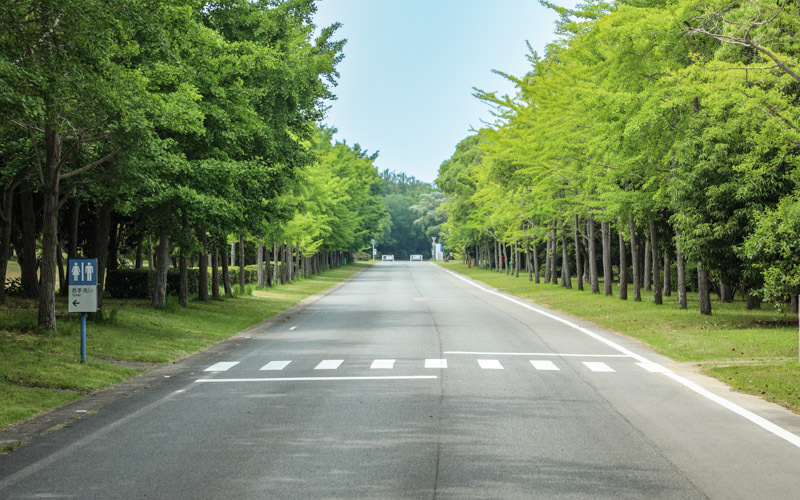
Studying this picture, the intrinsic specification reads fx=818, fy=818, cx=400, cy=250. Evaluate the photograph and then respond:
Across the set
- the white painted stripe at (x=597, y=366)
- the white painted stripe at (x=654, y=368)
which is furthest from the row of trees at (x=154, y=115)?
the white painted stripe at (x=654, y=368)

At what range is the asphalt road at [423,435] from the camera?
6434mm

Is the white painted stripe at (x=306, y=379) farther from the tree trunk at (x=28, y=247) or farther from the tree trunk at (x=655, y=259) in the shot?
the tree trunk at (x=655, y=259)

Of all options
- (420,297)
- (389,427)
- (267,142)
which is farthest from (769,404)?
(420,297)

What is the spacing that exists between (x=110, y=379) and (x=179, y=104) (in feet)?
21.9

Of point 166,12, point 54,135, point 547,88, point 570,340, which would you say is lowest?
point 570,340

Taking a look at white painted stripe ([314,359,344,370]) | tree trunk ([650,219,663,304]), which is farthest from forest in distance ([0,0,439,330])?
tree trunk ([650,219,663,304])

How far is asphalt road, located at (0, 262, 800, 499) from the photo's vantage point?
6.43 m

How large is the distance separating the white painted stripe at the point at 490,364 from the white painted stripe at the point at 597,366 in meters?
1.55

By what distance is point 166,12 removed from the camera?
13.0 meters

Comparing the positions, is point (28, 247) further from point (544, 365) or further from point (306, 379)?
point (544, 365)

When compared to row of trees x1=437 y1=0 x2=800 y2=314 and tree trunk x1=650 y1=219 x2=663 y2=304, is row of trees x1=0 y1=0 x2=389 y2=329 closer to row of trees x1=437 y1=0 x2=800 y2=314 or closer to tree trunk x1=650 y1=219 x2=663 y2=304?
row of trees x1=437 y1=0 x2=800 y2=314

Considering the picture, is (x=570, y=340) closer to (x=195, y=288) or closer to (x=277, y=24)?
(x=277, y=24)

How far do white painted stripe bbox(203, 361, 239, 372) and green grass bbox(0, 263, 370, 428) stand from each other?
1.20 metres

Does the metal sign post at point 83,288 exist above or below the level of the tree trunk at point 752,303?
above
